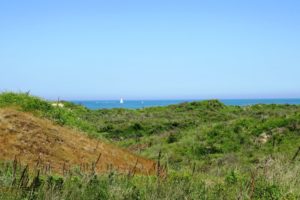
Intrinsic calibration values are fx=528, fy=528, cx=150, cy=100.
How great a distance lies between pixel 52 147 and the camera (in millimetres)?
14867

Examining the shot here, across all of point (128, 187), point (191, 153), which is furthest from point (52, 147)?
point (191, 153)

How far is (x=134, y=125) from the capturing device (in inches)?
1448

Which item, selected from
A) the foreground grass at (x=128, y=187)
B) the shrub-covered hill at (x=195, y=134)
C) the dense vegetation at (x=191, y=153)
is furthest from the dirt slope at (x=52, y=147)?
the foreground grass at (x=128, y=187)

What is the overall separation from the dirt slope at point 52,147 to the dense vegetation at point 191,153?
1.31 meters

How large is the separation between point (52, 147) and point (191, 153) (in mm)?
12413

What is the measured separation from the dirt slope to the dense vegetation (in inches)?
51.6

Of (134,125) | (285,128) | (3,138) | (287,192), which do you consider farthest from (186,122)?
(287,192)

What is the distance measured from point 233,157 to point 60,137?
33.9 feet

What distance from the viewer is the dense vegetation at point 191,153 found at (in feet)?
27.2

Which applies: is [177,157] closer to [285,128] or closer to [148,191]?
[285,128]

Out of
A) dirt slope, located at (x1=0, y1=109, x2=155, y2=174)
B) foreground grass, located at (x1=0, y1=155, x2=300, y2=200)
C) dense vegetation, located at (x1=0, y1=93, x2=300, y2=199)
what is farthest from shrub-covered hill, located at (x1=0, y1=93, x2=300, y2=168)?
foreground grass, located at (x1=0, y1=155, x2=300, y2=200)

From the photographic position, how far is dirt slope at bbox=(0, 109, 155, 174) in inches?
545

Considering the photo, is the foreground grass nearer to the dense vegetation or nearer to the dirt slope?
the dense vegetation

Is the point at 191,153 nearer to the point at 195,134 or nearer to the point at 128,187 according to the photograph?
the point at 195,134
